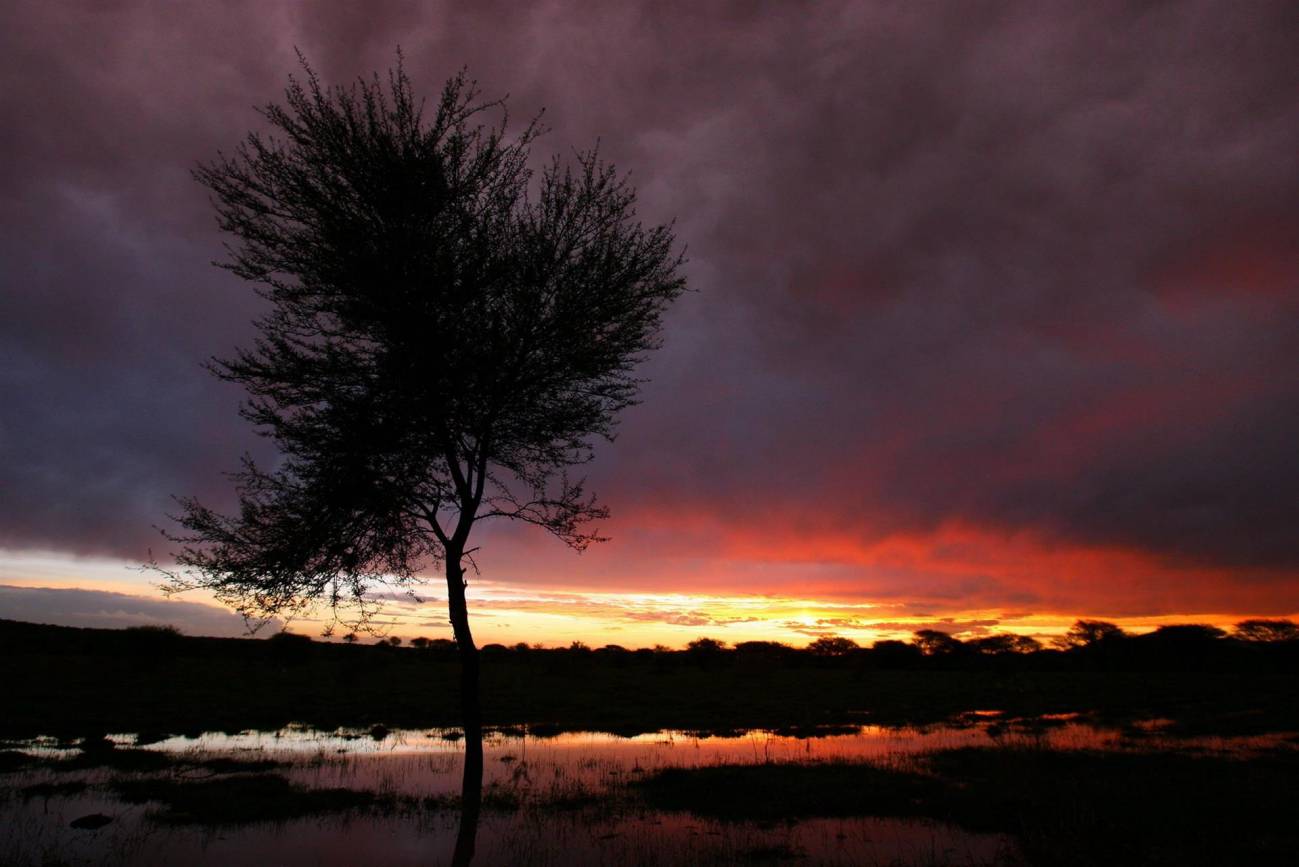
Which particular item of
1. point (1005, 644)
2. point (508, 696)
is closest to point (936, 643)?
point (1005, 644)

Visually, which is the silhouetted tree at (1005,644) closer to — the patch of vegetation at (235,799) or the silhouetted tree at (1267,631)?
the silhouetted tree at (1267,631)

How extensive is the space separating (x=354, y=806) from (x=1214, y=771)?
20000 mm

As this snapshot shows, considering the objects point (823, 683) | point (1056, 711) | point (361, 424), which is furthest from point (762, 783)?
point (823, 683)

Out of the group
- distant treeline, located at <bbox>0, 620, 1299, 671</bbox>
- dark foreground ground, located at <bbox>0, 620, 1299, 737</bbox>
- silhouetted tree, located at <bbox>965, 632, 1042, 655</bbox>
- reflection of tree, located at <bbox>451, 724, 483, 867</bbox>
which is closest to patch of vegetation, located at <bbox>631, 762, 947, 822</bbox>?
reflection of tree, located at <bbox>451, 724, 483, 867</bbox>

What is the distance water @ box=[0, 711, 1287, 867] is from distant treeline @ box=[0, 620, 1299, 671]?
54840 millimetres

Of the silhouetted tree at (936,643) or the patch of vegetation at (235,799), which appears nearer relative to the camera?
the patch of vegetation at (235,799)

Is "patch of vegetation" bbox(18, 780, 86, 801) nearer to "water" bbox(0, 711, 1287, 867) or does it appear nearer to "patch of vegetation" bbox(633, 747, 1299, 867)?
"water" bbox(0, 711, 1287, 867)

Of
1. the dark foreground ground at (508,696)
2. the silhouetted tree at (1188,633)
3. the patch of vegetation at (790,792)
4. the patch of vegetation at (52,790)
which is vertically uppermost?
the silhouetted tree at (1188,633)

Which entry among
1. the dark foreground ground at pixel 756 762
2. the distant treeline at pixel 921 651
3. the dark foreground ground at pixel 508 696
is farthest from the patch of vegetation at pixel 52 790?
the distant treeline at pixel 921 651

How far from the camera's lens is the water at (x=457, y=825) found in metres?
11.0

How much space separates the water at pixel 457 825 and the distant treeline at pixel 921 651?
180 ft

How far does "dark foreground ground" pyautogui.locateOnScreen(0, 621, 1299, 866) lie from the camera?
43.5ft

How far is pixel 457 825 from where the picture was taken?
42.7 feet

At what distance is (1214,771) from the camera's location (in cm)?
1817
